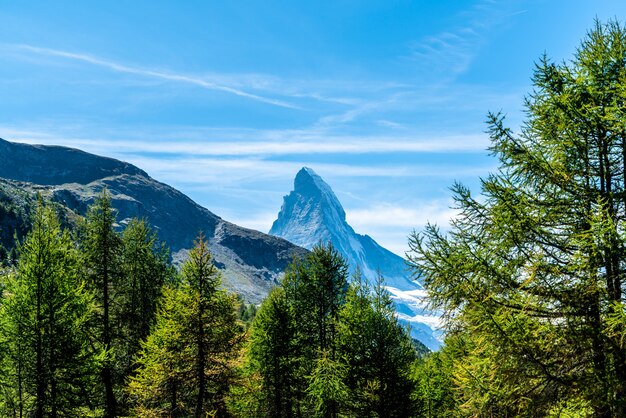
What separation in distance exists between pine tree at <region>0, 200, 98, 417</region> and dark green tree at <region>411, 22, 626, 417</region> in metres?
15.9

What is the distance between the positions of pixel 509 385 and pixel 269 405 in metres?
19.7

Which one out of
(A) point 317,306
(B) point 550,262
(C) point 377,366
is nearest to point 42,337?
(A) point 317,306

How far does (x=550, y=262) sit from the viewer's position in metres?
8.01

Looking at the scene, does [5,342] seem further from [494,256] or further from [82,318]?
[494,256]

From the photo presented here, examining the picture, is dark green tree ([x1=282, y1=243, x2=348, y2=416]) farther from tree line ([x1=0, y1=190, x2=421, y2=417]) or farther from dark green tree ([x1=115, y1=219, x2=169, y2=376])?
dark green tree ([x1=115, y1=219, x2=169, y2=376])

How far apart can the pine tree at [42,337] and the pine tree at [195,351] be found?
3.02 m

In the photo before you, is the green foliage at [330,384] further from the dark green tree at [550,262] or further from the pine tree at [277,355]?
the dark green tree at [550,262]

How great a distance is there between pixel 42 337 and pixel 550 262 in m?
18.7

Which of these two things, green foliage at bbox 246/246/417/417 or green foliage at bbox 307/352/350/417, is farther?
green foliage at bbox 246/246/417/417

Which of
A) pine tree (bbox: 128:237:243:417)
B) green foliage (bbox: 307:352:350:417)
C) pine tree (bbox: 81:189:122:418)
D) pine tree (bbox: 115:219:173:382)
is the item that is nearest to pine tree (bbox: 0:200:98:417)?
pine tree (bbox: 128:237:243:417)

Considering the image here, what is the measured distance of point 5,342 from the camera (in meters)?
16.5

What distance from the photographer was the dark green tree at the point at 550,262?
744 cm

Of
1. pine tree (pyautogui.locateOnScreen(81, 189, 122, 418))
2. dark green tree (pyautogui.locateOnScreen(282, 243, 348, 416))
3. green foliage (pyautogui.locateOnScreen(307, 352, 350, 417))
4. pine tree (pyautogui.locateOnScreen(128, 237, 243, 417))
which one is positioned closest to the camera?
pine tree (pyautogui.locateOnScreen(128, 237, 243, 417))

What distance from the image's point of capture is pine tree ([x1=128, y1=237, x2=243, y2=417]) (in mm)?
16641
